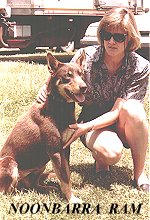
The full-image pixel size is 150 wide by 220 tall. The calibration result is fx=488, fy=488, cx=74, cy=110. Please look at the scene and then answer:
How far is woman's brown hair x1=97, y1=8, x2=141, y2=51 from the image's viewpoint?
387 cm

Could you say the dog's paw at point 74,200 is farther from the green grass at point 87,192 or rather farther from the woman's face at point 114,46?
the woman's face at point 114,46

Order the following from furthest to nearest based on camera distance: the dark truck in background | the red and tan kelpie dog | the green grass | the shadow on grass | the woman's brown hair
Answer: the dark truck in background < the shadow on grass < the woman's brown hair < the green grass < the red and tan kelpie dog

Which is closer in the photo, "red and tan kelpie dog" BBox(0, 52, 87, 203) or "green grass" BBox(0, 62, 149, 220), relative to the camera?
"red and tan kelpie dog" BBox(0, 52, 87, 203)

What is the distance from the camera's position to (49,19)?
11.8 m

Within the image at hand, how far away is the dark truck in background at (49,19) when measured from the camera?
11383 millimetres

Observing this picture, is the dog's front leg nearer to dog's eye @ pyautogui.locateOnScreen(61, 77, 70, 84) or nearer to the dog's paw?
the dog's paw

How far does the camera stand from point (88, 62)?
164 inches

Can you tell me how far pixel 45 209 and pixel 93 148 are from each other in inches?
30.2

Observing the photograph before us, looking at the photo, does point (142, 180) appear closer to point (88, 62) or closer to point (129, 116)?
point (129, 116)

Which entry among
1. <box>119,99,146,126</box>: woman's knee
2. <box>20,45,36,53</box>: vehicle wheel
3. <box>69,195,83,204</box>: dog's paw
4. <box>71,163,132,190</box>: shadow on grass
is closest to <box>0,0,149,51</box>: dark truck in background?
<box>20,45,36,53</box>: vehicle wheel

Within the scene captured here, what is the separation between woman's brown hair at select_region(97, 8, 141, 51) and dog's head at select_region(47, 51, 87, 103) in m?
0.56

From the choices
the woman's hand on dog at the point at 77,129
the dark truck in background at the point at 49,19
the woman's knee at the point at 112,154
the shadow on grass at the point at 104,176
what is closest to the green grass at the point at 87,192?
the shadow on grass at the point at 104,176

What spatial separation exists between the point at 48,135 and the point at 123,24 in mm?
1070

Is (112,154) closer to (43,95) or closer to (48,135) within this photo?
(48,135)
